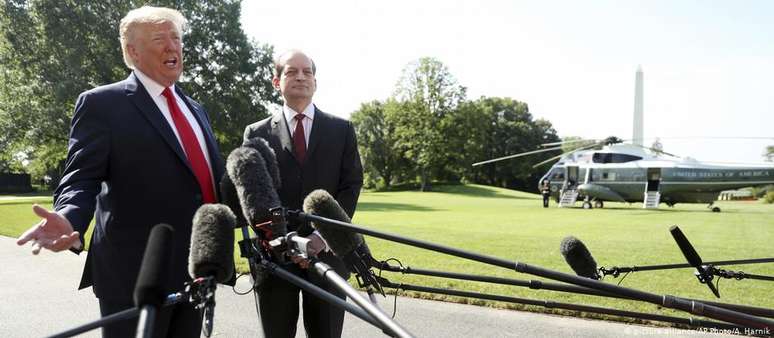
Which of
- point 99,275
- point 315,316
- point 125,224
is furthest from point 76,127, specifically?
point 315,316

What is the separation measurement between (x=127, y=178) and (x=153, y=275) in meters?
1.28

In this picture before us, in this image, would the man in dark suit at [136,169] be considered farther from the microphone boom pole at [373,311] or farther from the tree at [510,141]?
the tree at [510,141]

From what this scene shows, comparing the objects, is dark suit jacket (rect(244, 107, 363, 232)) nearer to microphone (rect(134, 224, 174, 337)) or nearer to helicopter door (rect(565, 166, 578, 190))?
microphone (rect(134, 224, 174, 337))

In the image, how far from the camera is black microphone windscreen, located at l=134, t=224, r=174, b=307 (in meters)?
1.16

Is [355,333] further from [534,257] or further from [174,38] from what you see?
[534,257]

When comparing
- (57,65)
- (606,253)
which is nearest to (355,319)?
(606,253)

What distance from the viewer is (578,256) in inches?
102

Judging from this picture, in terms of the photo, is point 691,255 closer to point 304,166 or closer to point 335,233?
point 335,233

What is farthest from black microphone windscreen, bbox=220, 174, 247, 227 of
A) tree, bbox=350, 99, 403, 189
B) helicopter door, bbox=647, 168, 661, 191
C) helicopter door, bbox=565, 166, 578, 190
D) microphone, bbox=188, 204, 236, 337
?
tree, bbox=350, 99, 403, 189

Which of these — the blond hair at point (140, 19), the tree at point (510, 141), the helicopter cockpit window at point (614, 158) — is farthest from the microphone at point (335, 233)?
the tree at point (510, 141)

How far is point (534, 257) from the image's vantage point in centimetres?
1000

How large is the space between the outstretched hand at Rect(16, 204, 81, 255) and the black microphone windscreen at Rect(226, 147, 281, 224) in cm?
62

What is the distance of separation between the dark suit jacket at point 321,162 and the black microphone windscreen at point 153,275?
5.77ft

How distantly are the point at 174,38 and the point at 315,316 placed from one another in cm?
179
